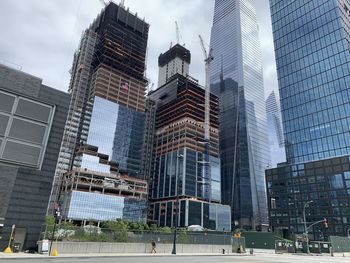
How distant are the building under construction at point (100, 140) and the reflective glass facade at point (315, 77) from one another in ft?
289

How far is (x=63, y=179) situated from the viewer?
15825 centimetres

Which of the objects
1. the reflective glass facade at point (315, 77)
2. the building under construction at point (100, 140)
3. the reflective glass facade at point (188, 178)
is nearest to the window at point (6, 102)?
the building under construction at point (100, 140)

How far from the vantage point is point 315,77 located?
149 meters

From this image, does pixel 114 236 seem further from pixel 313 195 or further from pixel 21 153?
pixel 313 195

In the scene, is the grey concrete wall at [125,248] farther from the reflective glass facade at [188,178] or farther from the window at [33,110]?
the reflective glass facade at [188,178]

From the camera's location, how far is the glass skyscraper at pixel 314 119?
12712cm

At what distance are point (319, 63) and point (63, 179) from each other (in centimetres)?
14253

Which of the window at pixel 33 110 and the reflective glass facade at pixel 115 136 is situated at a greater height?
the reflective glass facade at pixel 115 136

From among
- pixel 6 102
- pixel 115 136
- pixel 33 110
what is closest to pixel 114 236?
pixel 33 110

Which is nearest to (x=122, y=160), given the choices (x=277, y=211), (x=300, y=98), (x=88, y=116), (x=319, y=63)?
(x=88, y=116)

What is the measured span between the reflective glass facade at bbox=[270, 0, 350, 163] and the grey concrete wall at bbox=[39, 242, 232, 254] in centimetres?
Result: 10951

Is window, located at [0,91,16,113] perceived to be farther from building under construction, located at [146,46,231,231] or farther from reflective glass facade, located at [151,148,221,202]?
reflective glass facade, located at [151,148,221,202]

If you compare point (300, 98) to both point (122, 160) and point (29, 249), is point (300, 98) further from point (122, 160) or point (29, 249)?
point (29, 249)

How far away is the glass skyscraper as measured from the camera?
5005 inches
